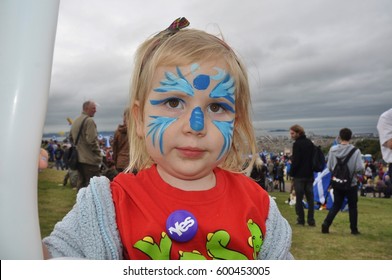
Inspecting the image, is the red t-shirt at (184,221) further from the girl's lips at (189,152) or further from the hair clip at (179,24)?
the hair clip at (179,24)

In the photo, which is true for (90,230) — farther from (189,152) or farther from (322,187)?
(322,187)

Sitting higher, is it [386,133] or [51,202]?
[386,133]

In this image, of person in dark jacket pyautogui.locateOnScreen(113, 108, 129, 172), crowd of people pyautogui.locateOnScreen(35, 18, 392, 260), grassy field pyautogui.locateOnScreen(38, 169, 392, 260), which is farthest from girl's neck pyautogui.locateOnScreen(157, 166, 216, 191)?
person in dark jacket pyautogui.locateOnScreen(113, 108, 129, 172)

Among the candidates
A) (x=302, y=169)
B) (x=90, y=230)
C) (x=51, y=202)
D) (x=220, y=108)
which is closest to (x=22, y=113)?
(x=90, y=230)

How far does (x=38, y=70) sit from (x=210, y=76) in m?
0.41

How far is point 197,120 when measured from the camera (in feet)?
2.53

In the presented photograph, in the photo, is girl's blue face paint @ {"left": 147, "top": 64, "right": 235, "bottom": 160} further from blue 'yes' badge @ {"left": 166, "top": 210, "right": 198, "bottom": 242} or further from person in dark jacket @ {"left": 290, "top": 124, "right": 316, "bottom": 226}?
person in dark jacket @ {"left": 290, "top": 124, "right": 316, "bottom": 226}

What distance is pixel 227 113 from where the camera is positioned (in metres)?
0.84

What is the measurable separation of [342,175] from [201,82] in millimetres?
2845

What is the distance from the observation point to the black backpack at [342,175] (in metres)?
3.30

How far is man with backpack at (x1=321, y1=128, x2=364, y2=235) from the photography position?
130 inches

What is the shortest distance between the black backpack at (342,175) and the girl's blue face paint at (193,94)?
2745 mm
